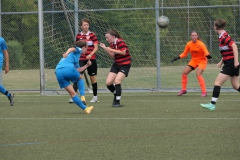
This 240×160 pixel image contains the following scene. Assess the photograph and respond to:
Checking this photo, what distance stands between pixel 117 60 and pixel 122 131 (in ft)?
16.0

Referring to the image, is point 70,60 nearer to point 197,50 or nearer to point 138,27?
point 197,50

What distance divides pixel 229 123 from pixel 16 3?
1777 cm

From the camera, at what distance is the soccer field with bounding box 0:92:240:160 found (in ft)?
27.0

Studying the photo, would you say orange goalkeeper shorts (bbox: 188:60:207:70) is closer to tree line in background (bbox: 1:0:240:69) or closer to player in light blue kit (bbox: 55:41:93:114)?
tree line in background (bbox: 1:0:240:69)

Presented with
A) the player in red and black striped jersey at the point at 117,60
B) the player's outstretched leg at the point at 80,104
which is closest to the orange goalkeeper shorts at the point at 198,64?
the player in red and black striped jersey at the point at 117,60

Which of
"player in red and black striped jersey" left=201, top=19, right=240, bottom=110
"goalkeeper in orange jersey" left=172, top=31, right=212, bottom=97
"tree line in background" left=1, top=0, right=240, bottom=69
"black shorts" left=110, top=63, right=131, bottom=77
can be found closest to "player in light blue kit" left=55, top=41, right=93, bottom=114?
"black shorts" left=110, top=63, right=131, bottom=77

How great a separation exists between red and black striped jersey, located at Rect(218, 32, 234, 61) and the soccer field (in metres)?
1.02

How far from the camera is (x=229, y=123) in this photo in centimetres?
1109

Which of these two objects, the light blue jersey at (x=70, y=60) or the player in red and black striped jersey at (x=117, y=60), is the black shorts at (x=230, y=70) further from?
the light blue jersey at (x=70, y=60)

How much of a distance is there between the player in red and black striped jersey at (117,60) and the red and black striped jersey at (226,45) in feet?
7.50

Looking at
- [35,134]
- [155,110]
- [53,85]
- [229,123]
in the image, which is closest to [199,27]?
A: [53,85]

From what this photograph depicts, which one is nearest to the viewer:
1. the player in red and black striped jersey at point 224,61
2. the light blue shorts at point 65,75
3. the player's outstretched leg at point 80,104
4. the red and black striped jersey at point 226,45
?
the player's outstretched leg at point 80,104

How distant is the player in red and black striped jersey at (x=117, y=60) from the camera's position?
14.6 meters

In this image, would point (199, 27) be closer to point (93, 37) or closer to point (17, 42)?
point (93, 37)
